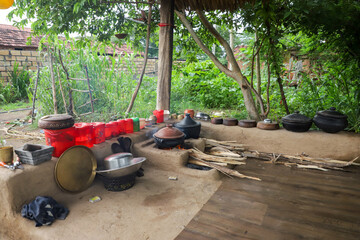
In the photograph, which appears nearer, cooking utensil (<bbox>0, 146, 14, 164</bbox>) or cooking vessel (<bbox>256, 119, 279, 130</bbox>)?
cooking utensil (<bbox>0, 146, 14, 164</bbox>)

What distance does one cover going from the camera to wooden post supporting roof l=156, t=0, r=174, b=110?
156 inches

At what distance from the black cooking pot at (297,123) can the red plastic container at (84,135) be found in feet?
9.60

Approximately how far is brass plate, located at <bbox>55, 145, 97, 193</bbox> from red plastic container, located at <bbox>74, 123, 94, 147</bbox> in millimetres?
174

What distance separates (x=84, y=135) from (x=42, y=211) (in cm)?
95

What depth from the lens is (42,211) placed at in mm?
1878

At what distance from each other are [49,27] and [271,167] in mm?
4598

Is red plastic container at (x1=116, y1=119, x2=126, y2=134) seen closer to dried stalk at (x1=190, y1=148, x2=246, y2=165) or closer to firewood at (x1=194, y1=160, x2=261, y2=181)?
dried stalk at (x1=190, y1=148, x2=246, y2=165)

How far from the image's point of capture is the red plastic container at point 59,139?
2.29 metres

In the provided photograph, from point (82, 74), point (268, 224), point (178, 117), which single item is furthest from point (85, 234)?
point (82, 74)

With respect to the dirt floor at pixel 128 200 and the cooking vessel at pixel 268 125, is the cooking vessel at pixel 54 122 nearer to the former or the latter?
the dirt floor at pixel 128 200

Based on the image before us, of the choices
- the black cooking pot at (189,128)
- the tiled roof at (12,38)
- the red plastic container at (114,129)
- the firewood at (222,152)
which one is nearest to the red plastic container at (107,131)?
the red plastic container at (114,129)

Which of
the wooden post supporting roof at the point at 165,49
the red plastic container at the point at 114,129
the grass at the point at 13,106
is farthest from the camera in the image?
the grass at the point at 13,106

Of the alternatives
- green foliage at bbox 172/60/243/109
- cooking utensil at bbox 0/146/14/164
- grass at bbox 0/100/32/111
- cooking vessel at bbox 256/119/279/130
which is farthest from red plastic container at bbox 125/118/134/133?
grass at bbox 0/100/32/111

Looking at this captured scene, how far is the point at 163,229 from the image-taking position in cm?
184
